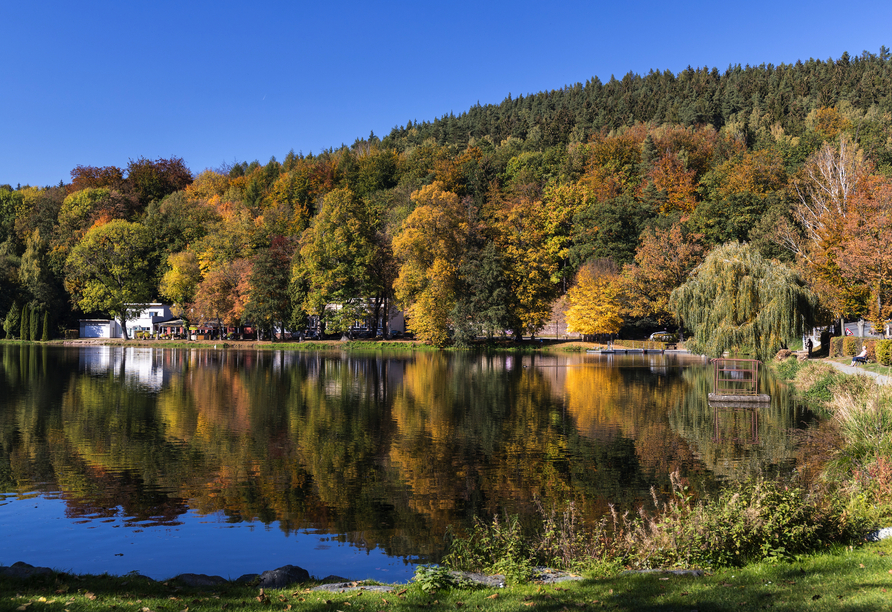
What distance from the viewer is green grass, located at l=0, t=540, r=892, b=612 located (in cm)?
668

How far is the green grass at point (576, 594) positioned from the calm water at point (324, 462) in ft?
7.56

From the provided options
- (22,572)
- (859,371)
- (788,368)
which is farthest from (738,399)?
(22,572)

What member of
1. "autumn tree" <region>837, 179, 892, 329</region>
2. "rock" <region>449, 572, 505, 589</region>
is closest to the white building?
"autumn tree" <region>837, 179, 892, 329</region>

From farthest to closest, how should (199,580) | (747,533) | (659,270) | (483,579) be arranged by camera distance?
(659,270), (747,533), (199,580), (483,579)

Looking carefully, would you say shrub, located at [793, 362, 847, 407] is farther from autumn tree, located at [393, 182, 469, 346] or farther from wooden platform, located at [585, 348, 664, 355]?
autumn tree, located at [393, 182, 469, 346]

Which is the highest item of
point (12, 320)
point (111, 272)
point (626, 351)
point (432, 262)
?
point (111, 272)

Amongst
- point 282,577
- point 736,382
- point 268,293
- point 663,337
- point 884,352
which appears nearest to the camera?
point 282,577

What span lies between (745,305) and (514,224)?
40476 millimetres

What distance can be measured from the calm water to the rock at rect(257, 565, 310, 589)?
1.38 metres

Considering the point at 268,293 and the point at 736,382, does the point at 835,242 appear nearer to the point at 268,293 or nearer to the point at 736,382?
the point at 736,382

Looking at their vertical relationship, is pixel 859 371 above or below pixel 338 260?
below

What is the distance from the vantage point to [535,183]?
95.7 metres

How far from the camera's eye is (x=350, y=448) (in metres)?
18.9

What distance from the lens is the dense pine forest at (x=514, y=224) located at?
66125 mm
